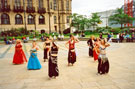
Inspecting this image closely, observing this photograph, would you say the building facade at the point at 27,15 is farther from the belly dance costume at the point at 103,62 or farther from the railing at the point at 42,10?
the belly dance costume at the point at 103,62

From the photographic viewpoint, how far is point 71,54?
8141mm

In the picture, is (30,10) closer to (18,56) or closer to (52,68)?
(18,56)

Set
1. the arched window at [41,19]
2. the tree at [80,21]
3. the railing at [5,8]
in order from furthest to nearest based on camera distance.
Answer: the tree at [80,21], the arched window at [41,19], the railing at [5,8]

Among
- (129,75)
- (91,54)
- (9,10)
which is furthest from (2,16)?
(129,75)

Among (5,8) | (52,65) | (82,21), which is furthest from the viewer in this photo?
(82,21)

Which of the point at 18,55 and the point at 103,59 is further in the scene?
the point at 18,55

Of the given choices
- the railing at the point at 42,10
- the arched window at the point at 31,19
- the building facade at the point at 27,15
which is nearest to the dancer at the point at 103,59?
the building facade at the point at 27,15

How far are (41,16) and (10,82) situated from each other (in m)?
34.5

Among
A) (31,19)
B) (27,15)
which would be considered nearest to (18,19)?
(27,15)

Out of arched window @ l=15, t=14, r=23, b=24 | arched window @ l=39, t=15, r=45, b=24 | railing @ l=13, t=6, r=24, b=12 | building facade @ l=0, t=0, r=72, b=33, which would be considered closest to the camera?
building facade @ l=0, t=0, r=72, b=33

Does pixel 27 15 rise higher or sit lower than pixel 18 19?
higher

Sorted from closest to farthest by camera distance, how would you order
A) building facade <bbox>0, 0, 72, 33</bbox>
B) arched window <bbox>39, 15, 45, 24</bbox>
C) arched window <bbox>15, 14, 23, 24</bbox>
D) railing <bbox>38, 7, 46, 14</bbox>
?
building facade <bbox>0, 0, 72, 33</bbox>
arched window <bbox>15, 14, 23, 24</bbox>
railing <bbox>38, 7, 46, 14</bbox>
arched window <bbox>39, 15, 45, 24</bbox>

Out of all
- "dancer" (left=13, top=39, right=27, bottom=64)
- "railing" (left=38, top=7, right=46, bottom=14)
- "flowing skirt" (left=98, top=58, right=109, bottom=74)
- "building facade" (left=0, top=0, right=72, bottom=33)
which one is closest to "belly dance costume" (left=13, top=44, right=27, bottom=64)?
"dancer" (left=13, top=39, right=27, bottom=64)

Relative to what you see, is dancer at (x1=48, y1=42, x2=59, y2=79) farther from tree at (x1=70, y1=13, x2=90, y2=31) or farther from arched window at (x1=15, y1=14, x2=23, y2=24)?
tree at (x1=70, y1=13, x2=90, y2=31)
